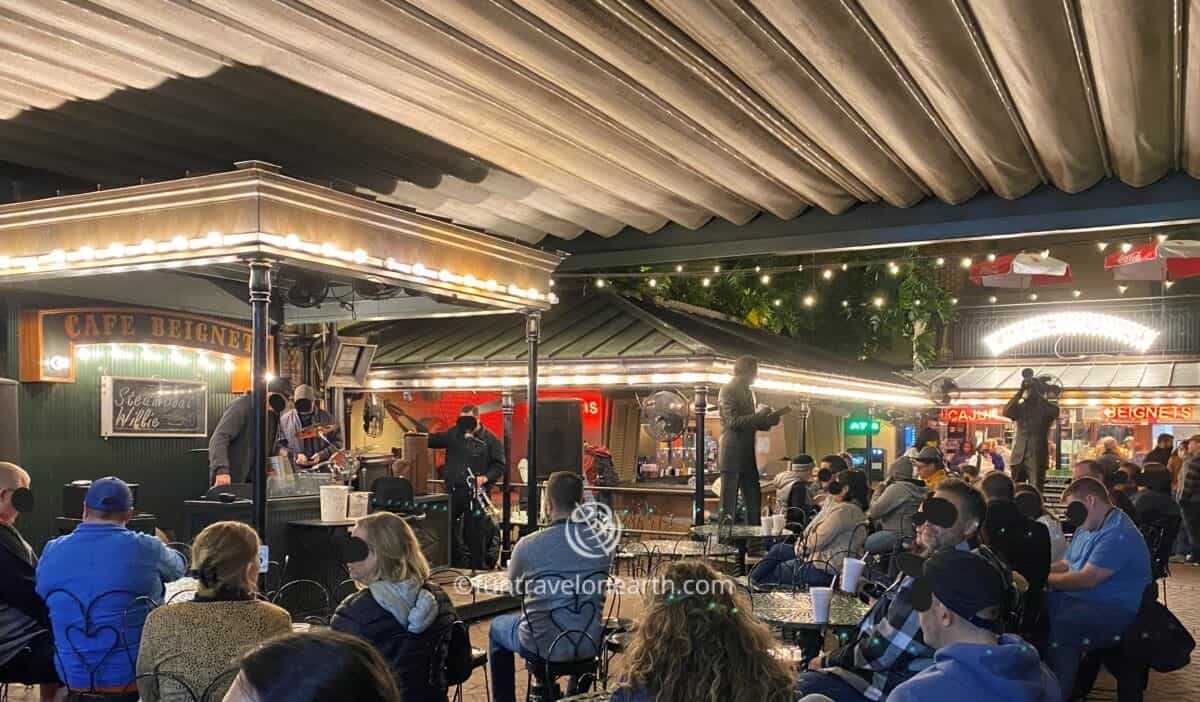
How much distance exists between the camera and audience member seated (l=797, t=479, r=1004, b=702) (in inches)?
165

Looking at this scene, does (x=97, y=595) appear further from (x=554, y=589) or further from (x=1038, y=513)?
(x=1038, y=513)

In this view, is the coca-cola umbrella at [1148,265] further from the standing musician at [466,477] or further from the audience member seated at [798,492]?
the standing musician at [466,477]

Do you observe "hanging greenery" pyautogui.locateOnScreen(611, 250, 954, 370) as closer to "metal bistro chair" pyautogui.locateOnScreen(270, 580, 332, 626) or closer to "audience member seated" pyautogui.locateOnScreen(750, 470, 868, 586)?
"audience member seated" pyautogui.locateOnScreen(750, 470, 868, 586)

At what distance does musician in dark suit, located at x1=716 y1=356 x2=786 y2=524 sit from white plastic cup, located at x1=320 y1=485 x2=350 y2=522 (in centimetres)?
369

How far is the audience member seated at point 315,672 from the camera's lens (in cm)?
158

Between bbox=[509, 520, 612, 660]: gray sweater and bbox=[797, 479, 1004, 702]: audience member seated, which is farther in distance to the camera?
bbox=[509, 520, 612, 660]: gray sweater

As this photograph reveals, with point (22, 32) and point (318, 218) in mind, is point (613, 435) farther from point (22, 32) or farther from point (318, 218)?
point (22, 32)

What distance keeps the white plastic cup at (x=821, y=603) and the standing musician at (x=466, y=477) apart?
6213mm

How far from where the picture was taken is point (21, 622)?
17.3ft

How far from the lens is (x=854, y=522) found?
7832mm

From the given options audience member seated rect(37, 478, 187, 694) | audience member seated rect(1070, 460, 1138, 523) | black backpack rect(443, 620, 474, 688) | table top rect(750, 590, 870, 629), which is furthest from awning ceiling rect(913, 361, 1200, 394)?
audience member seated rect(37, 478, 187, 694)

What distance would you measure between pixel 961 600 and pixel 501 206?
20.5ft

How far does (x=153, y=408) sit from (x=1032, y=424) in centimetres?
933

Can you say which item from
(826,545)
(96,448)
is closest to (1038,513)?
(826,545)
